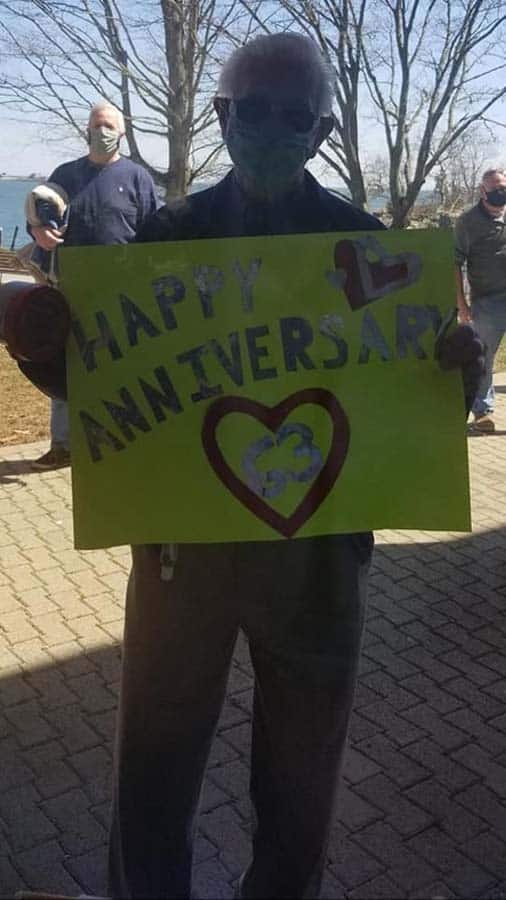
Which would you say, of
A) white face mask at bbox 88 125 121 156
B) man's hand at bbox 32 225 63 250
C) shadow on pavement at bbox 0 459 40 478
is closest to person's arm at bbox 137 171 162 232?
white face mask at bbox 88 125 121 156

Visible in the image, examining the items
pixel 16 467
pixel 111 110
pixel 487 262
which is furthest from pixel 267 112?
pixel 487 262

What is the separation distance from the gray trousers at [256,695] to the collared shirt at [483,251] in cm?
436

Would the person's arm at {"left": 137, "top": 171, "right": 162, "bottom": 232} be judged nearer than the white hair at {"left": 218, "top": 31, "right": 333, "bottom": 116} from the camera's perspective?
No

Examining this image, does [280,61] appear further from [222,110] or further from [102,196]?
[102,196]

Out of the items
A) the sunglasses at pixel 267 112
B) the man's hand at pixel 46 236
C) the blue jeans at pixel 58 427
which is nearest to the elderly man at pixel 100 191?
the man's hand at pixel 46 236

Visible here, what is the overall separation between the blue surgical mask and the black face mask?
14.8ft

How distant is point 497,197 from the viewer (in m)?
5.88

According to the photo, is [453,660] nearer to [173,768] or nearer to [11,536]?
[173,768]

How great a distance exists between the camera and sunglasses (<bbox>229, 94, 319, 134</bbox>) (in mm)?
1620

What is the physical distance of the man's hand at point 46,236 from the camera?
4090 millimetres

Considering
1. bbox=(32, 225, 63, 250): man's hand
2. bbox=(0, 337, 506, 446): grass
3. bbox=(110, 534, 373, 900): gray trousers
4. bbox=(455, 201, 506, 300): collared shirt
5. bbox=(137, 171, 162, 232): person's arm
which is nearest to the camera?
bbox=(110, 534, 373, 900): gray trousers

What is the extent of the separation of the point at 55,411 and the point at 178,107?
3038mm

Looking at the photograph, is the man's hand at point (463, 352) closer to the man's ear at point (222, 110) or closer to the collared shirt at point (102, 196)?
the man's ear at point (222, 110)

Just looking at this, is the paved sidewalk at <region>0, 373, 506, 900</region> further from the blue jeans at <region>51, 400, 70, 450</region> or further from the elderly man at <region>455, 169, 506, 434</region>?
the elderly man at <region>455, 169, 506, 434</region>
